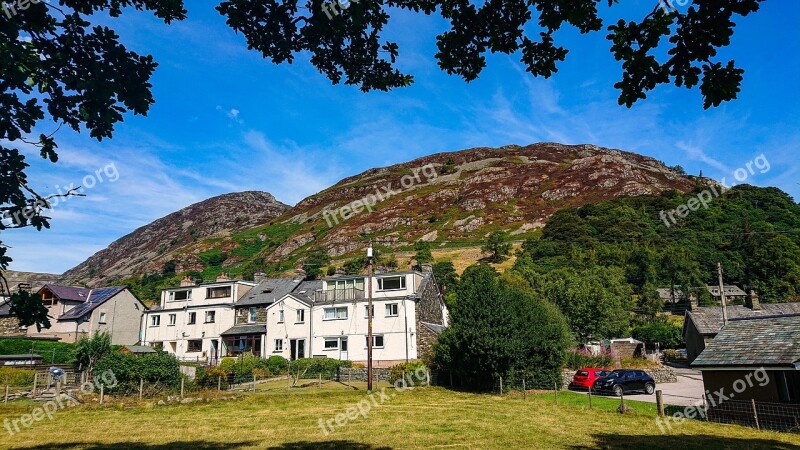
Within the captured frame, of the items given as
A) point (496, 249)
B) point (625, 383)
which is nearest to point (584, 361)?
point (625, 383)

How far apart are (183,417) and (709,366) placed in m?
23.2

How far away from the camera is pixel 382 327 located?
42875mm

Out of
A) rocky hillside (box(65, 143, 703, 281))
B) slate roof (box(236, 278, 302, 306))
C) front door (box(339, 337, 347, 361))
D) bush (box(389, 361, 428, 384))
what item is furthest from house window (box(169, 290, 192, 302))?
rocky hillside (box(65, 143, 703, 281))

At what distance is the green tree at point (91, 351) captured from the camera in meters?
26.0

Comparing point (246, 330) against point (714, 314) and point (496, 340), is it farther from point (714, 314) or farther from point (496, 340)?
point (714, 314)

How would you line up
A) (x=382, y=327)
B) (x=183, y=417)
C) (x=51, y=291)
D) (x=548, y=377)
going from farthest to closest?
(x=51, y=291) → (x=382, y=327) → (x=548, y=377) → (x=183, y=417)

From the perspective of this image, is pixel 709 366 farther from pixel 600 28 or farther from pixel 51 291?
pixel 51 291

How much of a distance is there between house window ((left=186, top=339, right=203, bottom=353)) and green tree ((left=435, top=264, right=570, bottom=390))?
1152 inches

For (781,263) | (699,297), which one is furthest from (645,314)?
(781,263)

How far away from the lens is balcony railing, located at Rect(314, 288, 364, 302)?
4484 centimetres

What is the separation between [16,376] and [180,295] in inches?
945

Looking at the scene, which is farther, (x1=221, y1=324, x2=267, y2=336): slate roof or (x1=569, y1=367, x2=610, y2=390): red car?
(x1=221, y1=324, x2=267, y2=336): slate roof

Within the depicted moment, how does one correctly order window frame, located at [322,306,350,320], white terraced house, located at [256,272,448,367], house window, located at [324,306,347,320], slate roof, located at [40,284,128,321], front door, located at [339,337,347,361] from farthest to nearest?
slate roof, located at [40,284,128,321] < house window, located at [324,306,347,320] < window frame, located at [322,306,350,320] < front door, located at [339,337,347,361] < white terraced house, located at [256,272,448,367]

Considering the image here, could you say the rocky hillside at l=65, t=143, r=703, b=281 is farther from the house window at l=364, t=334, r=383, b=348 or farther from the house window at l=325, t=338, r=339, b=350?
the house window at l=364, t=334, r=383, b=348
